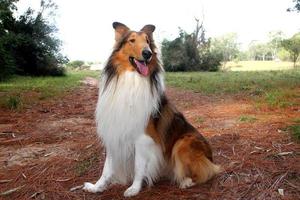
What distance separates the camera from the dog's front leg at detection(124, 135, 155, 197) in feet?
11.6

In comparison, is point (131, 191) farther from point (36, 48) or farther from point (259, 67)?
point (259, 67)

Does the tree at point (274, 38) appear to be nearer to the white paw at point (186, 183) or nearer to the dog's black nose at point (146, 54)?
the white paw at point (186, 183)

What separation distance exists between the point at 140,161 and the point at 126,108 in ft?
1.69

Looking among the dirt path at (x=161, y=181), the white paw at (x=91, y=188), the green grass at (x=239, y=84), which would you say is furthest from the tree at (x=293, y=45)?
the white paw at (x=91, y=188)

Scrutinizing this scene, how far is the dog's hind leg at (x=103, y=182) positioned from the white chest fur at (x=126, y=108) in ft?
0.96

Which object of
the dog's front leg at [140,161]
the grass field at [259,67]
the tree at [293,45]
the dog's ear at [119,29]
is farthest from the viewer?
the grass field at [259,67]

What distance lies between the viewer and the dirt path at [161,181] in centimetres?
362

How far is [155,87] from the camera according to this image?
11.7 ft

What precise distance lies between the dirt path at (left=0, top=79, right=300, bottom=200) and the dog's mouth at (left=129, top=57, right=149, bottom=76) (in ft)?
3.70

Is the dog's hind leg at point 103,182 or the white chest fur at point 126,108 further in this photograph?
the dog's hind leg at point 103,182

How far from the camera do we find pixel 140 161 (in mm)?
3568

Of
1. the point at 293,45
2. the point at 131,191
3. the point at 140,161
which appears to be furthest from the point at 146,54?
the point at 293,45

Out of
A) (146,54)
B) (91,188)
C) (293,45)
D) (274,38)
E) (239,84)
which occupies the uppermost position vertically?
(274,38)

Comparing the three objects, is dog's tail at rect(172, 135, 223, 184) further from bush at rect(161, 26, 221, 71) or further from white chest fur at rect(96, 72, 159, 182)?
bush at rect(161, 26, 221, 71)
